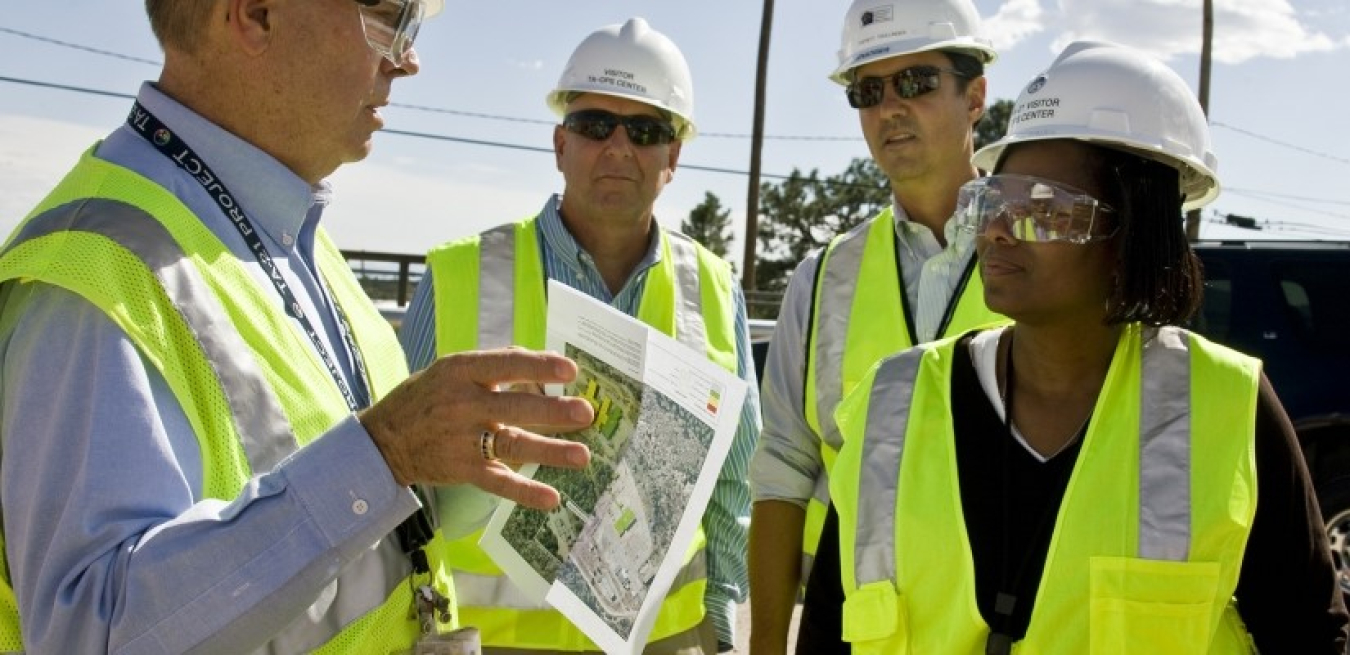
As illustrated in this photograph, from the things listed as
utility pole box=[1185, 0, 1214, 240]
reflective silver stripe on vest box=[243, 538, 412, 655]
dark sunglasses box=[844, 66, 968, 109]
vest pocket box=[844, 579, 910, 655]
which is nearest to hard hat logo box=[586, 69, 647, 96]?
dark sunglasses box=[844, 66, 968, 109]

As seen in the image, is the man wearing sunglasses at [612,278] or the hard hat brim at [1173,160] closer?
the hard hat brim at [1173,160]

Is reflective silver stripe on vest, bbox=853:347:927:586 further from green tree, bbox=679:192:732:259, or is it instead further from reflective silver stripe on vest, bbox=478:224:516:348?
green tree, bbox=679:192:732:259

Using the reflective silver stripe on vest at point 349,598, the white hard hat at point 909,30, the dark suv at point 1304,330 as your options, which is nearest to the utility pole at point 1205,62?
the dark suv at point 1304,330

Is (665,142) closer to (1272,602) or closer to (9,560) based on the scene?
(1272,602)

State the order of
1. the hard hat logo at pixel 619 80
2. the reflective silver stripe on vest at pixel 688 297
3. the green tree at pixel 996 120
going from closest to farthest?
1. the reflective silver stripe on vest at pixel 688 297
2. the hard hat logo at pixel 619 80
3. the green tree at pixel 996 120

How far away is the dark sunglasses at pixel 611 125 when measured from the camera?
3.68m

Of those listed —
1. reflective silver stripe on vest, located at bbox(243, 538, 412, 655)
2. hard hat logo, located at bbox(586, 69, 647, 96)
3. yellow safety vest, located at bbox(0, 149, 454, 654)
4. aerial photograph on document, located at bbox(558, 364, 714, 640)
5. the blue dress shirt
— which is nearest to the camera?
the blue dress shirt

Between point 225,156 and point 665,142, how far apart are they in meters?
2.06

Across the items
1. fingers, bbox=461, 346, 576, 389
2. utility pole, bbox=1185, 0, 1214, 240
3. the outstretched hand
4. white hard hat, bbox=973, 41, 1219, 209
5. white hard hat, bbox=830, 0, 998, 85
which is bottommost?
the outstretched hand

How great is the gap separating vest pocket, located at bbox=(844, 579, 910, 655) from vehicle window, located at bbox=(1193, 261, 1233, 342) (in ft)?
18.0

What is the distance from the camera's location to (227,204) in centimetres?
182

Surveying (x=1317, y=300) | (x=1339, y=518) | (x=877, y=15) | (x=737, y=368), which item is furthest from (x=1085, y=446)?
(x=1317, y=300)

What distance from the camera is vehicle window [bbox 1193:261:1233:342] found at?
6.93 m

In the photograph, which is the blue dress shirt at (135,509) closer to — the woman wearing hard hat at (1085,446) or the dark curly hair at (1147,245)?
the woman wearing hard hat at (1085,446)
